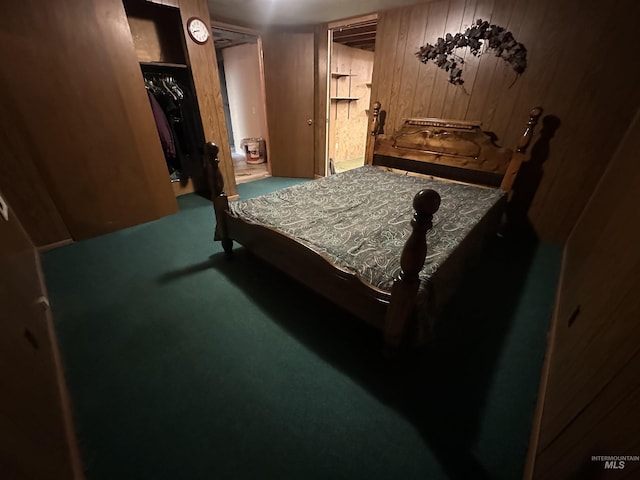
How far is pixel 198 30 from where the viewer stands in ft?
9.35

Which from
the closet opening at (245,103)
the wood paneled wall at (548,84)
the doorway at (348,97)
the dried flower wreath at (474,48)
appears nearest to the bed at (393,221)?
the wood paneled wall at (548,84)

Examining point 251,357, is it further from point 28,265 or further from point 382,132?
point 382,132

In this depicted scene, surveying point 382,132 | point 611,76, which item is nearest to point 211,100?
point 382,132

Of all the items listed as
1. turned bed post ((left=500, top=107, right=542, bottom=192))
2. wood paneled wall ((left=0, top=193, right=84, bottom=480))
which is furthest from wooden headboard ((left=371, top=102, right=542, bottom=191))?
wood paneled wall ((left=0, top=193, right=84, bottom=480))

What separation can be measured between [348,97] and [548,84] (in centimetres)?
372

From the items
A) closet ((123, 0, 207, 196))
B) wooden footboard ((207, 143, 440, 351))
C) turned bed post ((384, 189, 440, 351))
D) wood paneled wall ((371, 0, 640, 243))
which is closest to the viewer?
turned bed post ((384, 189, 440, 351))

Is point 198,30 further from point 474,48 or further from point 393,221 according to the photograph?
point 393,221

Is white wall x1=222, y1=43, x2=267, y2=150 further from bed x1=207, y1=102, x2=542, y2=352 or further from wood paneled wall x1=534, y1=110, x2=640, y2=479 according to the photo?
wood paneled wall x1=534, y1=110, x2=640, y2=479

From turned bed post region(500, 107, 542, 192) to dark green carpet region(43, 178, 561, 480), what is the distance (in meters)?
0.92

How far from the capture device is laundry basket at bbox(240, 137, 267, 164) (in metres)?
5.38

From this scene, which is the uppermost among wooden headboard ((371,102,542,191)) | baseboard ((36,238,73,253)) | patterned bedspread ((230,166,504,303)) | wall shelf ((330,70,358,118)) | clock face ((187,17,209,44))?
clock face ((187,17,209,44))

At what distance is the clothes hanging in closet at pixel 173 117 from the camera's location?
3066 mm

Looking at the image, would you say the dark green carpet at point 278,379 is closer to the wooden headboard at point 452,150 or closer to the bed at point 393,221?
the bed at point 393,221

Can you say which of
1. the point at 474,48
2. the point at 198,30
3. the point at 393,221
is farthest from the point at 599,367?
the point at 198,30
